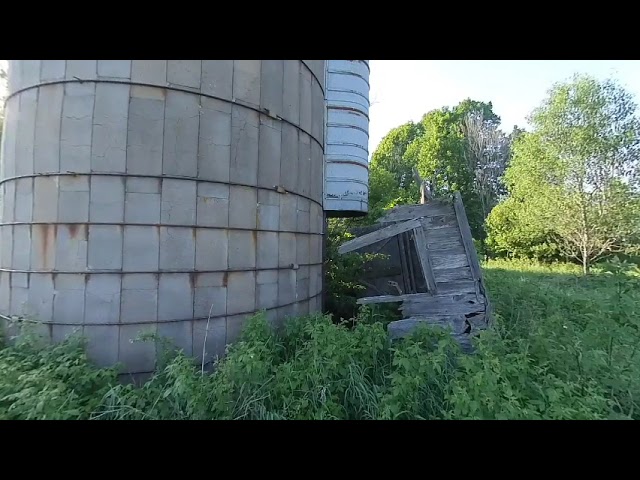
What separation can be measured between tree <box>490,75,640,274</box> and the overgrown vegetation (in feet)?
45.8

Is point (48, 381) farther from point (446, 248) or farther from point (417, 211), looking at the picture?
point (417, 211)

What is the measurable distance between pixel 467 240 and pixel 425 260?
1124 mm

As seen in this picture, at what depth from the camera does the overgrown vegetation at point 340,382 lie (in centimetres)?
307

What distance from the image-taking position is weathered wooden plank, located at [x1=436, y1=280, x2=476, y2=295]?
598cm

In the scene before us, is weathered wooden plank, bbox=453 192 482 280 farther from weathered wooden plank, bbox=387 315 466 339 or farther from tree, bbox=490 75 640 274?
tree, bbox=490 75 640 274

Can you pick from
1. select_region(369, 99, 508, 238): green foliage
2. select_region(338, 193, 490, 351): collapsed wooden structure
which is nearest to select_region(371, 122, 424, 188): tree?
select_region(369, 99, 508, 238): green foliage

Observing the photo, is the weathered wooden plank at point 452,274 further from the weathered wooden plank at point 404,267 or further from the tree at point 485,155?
the tree at point 485,155

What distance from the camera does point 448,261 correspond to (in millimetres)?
6441

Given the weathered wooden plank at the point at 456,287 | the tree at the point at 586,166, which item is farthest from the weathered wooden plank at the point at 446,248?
the tree at the point at 586,166
